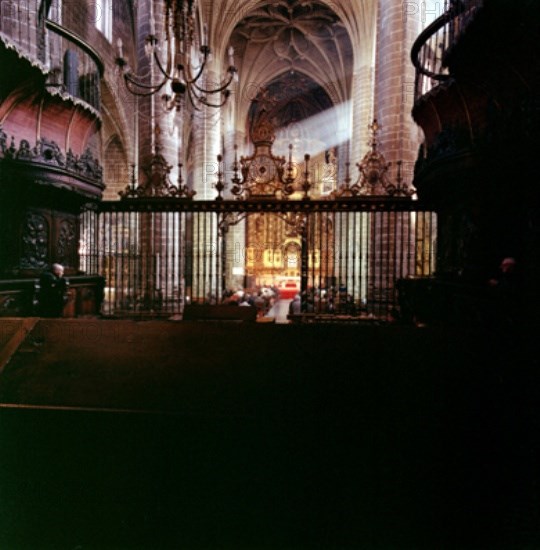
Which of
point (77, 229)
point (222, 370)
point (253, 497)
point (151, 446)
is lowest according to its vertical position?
point (253, 497)

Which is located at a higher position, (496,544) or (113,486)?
(113,486)

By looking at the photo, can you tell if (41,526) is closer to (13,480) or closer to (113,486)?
(13,480)

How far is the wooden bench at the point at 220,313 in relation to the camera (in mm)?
3201

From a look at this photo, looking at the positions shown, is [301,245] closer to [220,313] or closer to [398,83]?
[220,313]

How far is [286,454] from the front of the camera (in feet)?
4.00

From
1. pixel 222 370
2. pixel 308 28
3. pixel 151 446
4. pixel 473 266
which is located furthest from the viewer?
pixel 308 28

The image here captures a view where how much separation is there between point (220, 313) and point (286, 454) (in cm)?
211

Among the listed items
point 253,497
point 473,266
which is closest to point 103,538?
point 253,497

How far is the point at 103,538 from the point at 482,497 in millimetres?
1386

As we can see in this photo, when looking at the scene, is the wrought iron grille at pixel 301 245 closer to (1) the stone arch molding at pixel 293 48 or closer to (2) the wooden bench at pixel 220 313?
(2) the wooden bench at pixel 220 313

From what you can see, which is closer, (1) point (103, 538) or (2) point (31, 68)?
(1) point (103, 538)

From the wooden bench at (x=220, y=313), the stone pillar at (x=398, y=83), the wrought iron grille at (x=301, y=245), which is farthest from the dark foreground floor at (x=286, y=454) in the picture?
the stone pillar at (x=398, y=83)

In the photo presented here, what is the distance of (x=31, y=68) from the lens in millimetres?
3867

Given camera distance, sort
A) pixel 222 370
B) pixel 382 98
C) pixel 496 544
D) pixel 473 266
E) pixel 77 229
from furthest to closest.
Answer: pixel 382 98
pixel 77 229
pixel 473 266
pixel 222 370
pixel 496 544
